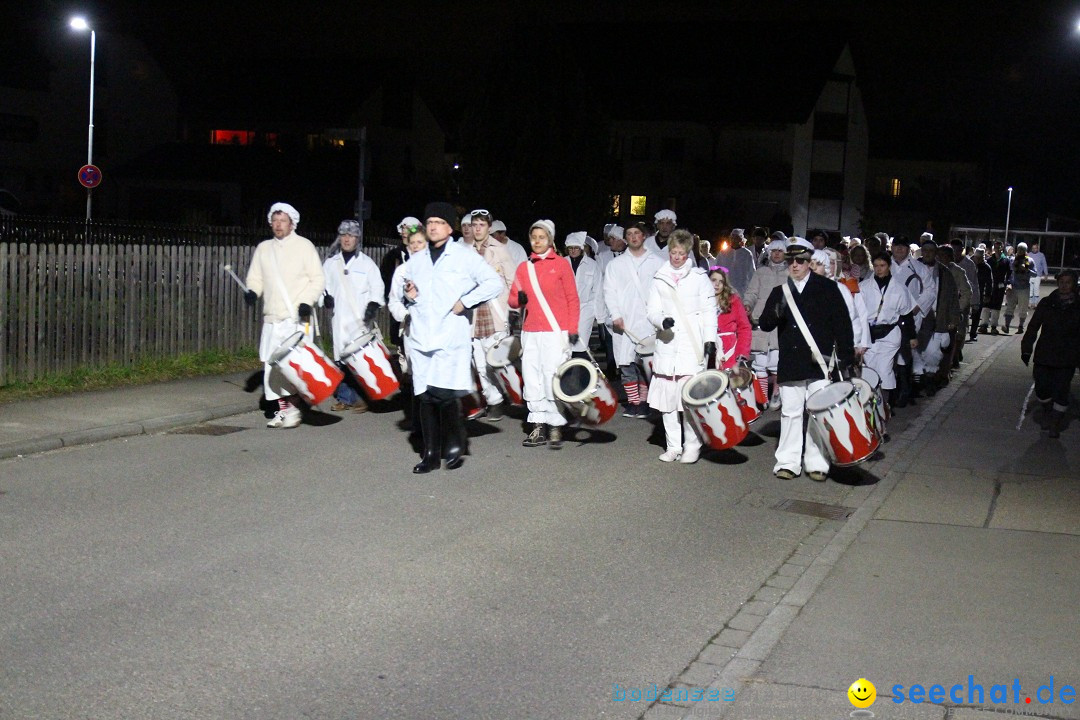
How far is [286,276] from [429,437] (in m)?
2.44

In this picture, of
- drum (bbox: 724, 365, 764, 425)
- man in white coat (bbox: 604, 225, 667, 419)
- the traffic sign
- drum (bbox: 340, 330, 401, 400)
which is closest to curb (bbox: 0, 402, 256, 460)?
drum (bbox: 340, 330, 401, 400)

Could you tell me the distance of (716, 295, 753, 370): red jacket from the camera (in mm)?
10750

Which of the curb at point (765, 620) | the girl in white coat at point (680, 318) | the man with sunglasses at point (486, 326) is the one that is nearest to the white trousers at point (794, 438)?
the curb at point (765, 620)

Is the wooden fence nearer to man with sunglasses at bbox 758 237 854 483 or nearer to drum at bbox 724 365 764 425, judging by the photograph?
drum at bbox 724 365 764 425

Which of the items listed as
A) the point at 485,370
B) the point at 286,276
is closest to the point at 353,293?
the point at 286,276

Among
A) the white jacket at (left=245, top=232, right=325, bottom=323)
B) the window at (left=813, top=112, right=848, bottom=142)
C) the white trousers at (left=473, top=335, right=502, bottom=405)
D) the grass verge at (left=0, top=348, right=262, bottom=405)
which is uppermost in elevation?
the window at (left=813, top=112, right=848, bottom=142)

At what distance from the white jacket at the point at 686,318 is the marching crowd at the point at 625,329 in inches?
0.5

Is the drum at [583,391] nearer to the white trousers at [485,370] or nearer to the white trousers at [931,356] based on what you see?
the white trousers at [485,370]

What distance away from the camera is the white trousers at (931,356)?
50.0 ft

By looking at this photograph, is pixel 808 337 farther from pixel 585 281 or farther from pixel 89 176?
pixel 89 176

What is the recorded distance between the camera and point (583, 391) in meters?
9.97

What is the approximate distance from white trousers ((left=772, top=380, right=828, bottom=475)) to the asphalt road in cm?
14

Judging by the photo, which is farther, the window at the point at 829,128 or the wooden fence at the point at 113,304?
the window at the point at 829,128

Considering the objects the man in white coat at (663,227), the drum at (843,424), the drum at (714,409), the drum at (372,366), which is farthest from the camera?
the man in white coat at (663,227)
